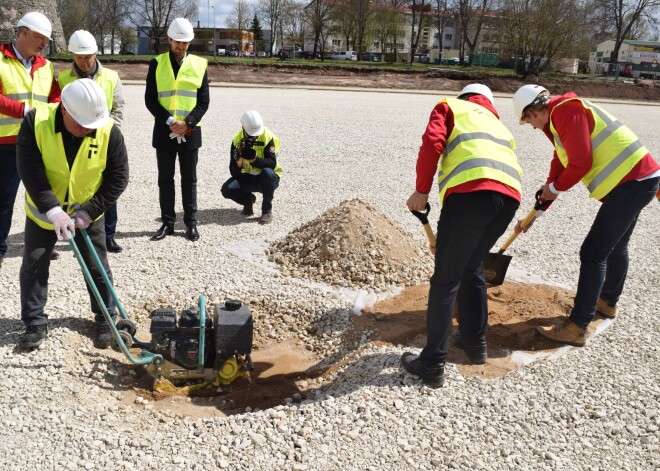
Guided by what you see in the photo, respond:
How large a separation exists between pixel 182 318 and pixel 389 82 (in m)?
29.1

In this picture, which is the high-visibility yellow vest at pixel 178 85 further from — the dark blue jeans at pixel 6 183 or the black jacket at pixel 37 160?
the black jacket at pixel 37 160

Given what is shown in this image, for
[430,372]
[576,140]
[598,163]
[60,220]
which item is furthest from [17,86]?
[598,163]

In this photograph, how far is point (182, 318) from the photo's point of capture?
3992 millimetres

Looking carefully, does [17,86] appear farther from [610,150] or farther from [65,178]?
[610,150]

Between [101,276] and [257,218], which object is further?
[257,218]

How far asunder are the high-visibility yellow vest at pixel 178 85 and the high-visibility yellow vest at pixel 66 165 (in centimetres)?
235

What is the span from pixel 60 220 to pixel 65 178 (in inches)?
15.4

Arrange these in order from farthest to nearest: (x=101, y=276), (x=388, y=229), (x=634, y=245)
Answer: (x=634, y=245) < (x=388, y=229) < (x=101, y=276)

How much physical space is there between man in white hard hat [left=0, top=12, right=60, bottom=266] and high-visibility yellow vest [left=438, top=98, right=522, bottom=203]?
3.64 m

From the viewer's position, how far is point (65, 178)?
3.87 metres

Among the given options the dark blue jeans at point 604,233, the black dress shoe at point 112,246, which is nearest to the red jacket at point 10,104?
the black dress shoe at point 112,246

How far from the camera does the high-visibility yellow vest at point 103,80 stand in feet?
18.1

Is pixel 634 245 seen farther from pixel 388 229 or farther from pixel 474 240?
pixel 474 240

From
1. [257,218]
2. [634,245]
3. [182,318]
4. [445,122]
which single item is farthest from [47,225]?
[634,245]
